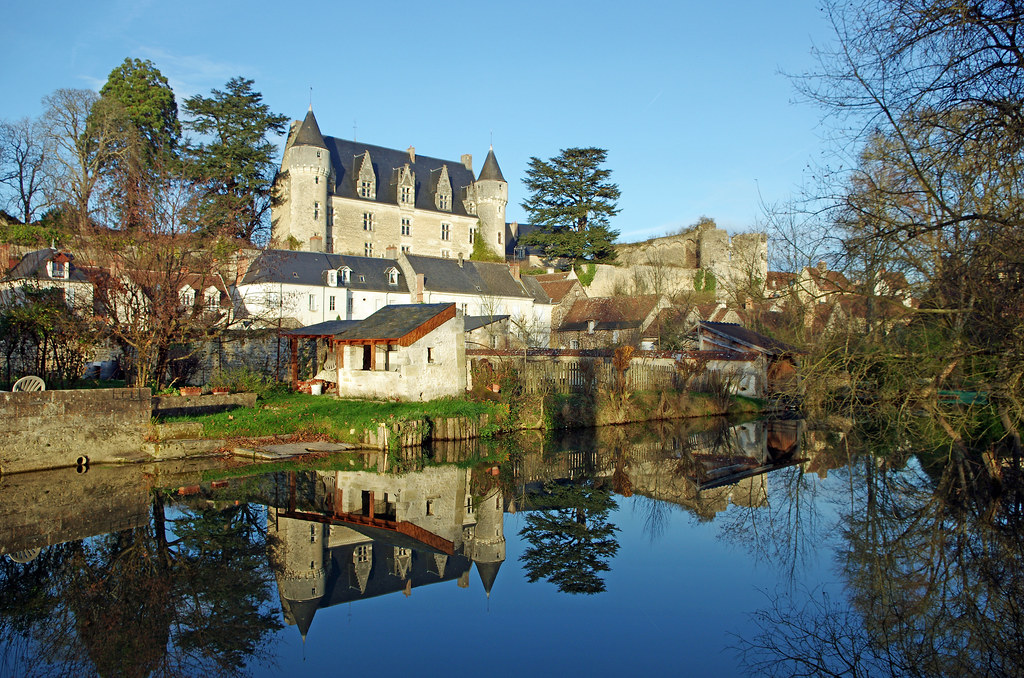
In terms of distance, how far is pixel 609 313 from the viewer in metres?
41.0

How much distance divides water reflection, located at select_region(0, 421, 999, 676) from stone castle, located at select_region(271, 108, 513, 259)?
1237 inches

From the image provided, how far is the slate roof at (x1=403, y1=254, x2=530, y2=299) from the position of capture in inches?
1598

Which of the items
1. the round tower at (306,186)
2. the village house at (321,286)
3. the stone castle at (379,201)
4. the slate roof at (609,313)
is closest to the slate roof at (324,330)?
the village house at (321,286)

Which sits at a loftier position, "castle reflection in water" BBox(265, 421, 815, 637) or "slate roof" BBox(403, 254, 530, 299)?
"slate roof" BBox(403, 254, 530, 299)

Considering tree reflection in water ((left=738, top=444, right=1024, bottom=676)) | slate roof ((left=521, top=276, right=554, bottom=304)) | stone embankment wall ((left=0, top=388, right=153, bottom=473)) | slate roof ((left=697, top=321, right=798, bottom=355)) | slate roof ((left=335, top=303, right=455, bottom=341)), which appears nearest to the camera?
tree reflection in water ((left=738, top=444, right=1024, bottom=676))

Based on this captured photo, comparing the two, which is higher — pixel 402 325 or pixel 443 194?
pixel 443 194

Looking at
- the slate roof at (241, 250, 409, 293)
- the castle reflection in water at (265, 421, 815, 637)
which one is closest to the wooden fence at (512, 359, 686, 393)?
the castle reflection in water at (265, 421, 815, 637)

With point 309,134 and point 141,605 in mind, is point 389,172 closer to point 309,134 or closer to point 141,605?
point 309,134

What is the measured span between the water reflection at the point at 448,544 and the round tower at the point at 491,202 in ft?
130

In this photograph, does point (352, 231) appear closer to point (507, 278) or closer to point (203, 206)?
point (507, 278)

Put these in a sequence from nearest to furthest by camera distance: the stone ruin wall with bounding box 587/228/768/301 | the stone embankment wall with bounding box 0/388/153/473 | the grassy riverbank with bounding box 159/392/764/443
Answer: the stone embankment wall with bounding box 0/388/153/473, the grassy riverbank with bounding box 159/392/764/443, the stone ruin wall with bounding box 587/228/768/301

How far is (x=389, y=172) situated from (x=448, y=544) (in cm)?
4593

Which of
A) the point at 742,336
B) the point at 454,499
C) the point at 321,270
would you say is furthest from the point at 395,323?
the point at 321,270

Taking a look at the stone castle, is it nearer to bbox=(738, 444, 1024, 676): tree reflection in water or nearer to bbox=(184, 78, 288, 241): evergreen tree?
bbox=(184, 78, 288, 241): evergreen tree
